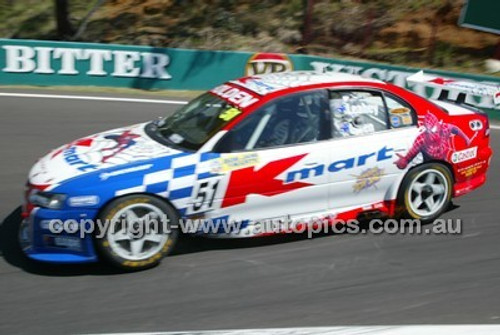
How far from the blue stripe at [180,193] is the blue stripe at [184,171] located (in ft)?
0.38

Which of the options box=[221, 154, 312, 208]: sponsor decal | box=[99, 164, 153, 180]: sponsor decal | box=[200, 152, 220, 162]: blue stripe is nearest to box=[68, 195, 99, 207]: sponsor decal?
box=[99, 164, 153, 180]: sponsor decal

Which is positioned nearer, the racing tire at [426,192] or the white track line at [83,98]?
the racing tire at [426,192]

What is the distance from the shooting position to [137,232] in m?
5.68

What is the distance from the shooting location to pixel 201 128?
620cm

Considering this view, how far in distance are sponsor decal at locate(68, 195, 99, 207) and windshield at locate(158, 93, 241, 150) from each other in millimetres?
939

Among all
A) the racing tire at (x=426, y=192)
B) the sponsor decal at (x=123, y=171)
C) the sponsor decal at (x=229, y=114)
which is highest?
the sponsor decal at (x=229, y=114)

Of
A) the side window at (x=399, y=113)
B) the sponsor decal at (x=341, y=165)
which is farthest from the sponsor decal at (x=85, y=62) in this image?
the sponsor decal at (x=341, y=165)

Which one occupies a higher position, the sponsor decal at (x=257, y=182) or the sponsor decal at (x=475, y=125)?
the sponsor decal at (x=475, y=125)

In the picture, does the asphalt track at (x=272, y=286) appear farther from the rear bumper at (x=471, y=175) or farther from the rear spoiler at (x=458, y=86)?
the rear spoiler at (x=458, y=86)

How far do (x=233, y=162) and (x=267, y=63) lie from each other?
709cm

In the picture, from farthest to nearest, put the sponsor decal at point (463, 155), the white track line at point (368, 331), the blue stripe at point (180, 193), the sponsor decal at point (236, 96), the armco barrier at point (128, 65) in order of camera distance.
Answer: the armco barrier at point (128, 65), the sponsor decal at point (463, 155), the sponsor decal at point (236, 96), the blue stripe at point (180, 193), the white track line at point (368, 331)

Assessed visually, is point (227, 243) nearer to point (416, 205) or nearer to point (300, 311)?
point (300, 311)

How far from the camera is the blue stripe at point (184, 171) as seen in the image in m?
5.73

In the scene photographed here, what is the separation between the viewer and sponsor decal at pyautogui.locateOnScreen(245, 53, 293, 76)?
12617 millimetres
